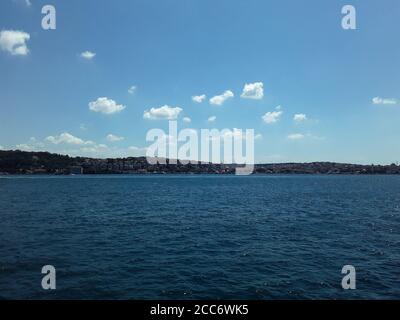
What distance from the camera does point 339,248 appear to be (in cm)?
3177

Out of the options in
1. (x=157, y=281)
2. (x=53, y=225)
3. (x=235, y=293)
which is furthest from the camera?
(x=53, y=225)

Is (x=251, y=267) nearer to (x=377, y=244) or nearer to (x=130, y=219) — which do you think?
(x=377, y=244)

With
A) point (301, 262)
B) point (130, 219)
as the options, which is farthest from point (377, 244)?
point (130, 219)

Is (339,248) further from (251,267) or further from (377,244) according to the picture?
(251,267)

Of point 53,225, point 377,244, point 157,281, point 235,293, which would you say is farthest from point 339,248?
point 53,225
